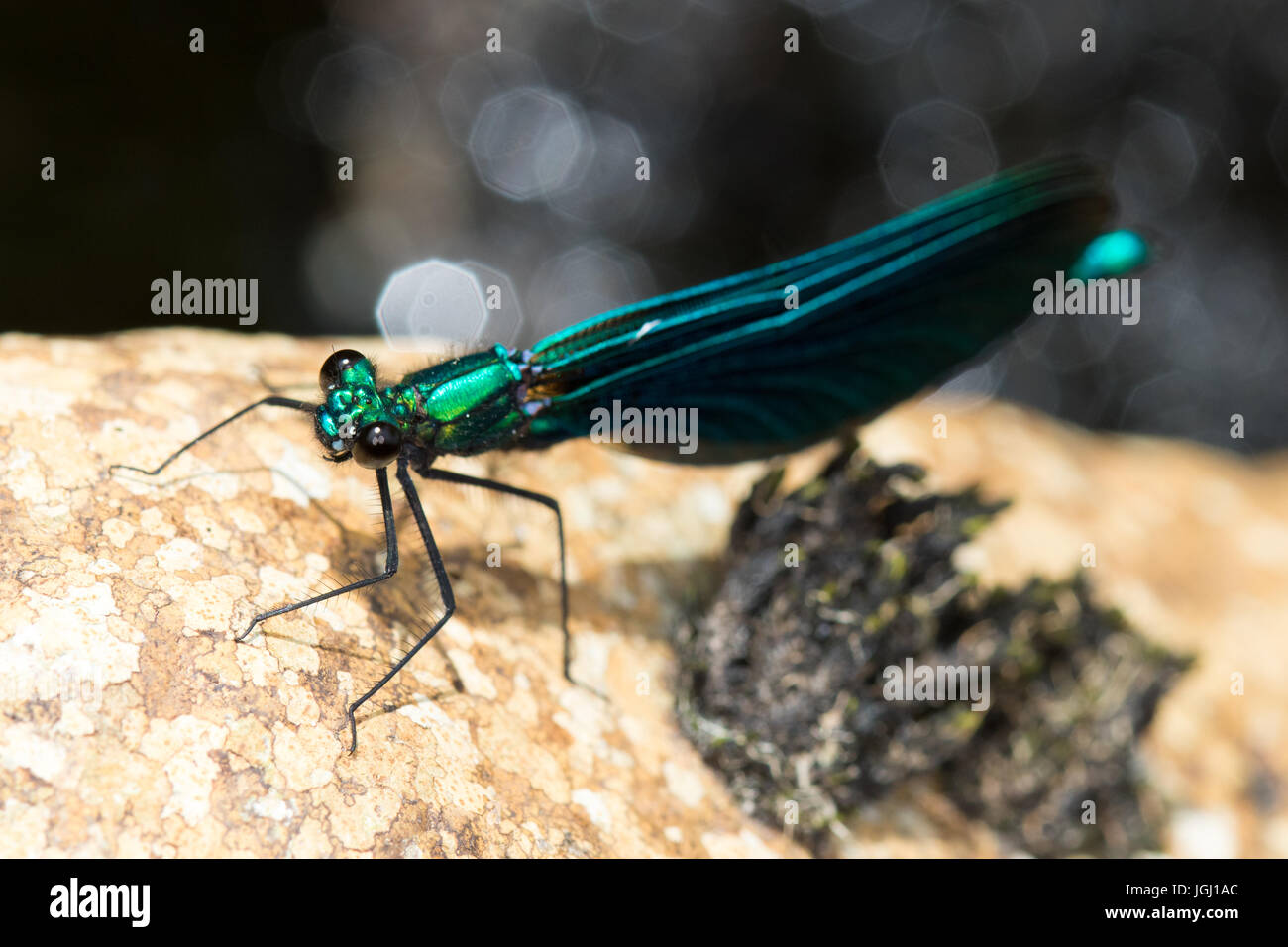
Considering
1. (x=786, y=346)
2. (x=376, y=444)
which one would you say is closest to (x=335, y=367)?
(x=376, y=444)

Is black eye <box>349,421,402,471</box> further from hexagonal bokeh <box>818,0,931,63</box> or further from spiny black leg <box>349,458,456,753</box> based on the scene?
hexagonal bokeh <box>818,0,931,63</box>

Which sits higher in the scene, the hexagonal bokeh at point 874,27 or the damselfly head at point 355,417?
the hexagonal bokeh at point 874,27

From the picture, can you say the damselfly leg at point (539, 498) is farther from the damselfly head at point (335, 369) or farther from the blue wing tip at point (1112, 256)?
the blue wing tip at point (1112, 256)

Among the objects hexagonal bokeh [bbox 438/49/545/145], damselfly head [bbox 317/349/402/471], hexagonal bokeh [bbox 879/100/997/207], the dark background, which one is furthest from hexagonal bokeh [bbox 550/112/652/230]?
damselfly head [bbox 317/349/402/471]

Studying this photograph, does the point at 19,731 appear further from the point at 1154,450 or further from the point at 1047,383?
the point at 1047,383

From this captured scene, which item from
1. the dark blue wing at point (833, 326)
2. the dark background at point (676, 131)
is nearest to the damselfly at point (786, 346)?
the dark blue wing at point (833, 326)
